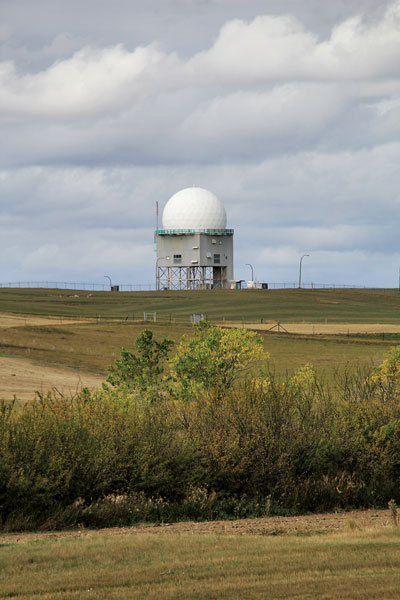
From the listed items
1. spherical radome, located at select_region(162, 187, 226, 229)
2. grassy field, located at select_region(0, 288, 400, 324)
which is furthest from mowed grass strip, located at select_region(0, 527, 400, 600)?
spherical radome, located at select_region(162, 187, 226, 229)

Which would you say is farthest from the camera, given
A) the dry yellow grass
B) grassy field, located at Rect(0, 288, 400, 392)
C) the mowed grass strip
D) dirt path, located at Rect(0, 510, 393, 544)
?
the dry yellow grass

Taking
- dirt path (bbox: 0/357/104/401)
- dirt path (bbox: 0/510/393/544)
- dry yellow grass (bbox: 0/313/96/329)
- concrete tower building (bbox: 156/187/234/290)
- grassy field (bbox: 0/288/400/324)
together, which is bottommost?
dirt path (bbox: 0/510/393/544)

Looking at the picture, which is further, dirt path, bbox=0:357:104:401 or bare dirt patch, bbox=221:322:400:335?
bare dirt patch, bbox=221:322:400:335

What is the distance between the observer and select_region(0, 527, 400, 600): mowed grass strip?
13.2 m

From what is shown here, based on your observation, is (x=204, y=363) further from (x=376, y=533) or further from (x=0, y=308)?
(x=0, y=308)

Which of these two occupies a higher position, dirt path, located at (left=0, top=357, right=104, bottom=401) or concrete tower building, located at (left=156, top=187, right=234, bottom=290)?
concrete tower building, located at (left=156, top=187, right=234, bottom=290)

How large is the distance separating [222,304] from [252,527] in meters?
103

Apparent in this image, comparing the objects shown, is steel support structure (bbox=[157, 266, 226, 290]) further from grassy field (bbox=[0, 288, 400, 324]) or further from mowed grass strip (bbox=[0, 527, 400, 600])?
mowed grass strip (bbox=[0, 527, 400, 600])

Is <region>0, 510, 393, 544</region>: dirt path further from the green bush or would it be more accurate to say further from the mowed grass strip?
the mowed grass strip

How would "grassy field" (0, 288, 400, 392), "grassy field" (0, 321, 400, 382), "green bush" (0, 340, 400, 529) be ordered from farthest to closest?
"grassy field" (0, 288, 400, 392), "grassy field" (0, 321, 400, 382), "green bush" (0, 340, 400, 529)

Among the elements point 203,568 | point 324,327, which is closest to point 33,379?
point 203,568

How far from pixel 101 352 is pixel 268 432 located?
151 feet

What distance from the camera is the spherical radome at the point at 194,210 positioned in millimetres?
141125

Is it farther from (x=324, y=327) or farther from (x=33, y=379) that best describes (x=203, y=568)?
(x=324, y=327)
